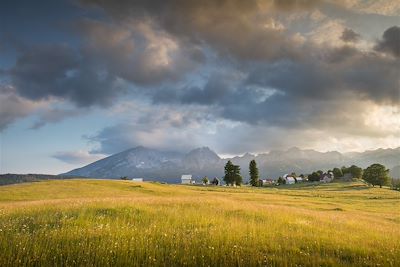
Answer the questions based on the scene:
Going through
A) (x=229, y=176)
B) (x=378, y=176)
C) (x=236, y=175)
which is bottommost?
(x=378, y=176)

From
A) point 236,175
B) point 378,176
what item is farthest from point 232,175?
point 378,176

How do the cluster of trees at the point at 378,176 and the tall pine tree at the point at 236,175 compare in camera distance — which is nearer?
the cluster of trees at the point at 378,176

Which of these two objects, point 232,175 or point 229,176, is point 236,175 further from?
point 229,176

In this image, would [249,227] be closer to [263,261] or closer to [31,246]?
[263,261]

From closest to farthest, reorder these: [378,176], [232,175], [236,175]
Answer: [378,176], [236,175], [232,175]

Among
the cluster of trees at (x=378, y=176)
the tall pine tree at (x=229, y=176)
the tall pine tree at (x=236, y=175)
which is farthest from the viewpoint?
the tall pine tree at (x=229, y=176)

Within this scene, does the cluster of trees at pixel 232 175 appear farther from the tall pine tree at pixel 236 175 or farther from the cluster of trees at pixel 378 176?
the cluster of trees at pixel 378 176

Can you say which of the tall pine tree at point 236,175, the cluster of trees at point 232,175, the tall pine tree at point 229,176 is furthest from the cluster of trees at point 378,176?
the tall pine tree at point 229,176

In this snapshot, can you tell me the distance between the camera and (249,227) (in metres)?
17.9

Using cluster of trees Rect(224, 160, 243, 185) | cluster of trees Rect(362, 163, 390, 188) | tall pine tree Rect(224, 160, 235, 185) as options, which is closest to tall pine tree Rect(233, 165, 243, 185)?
cluster of trees Rect(224, 160, 243, 185)

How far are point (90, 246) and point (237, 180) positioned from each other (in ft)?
514

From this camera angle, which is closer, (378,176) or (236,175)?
(378,176)

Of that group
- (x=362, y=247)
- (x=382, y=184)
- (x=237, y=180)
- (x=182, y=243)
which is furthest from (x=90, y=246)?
(x=382, y=184)

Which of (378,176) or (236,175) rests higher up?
(236,175)
